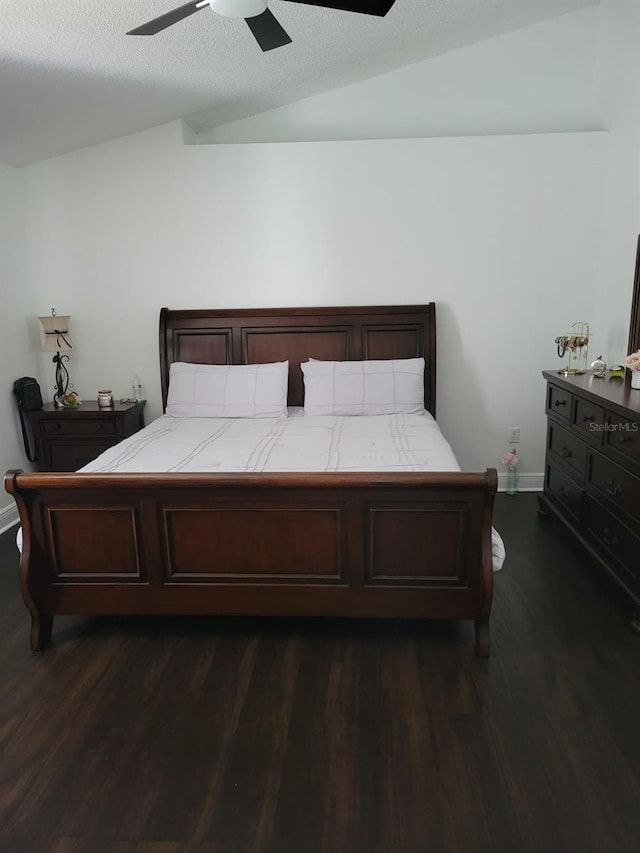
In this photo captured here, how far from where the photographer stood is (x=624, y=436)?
2664 millimetres

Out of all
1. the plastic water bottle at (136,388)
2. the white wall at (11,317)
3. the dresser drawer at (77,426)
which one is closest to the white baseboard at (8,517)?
the white wall at (11,317)

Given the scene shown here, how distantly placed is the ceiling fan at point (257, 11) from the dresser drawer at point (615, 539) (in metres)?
2.35

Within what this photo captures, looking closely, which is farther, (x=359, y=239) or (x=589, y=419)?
(x=359, y=239)

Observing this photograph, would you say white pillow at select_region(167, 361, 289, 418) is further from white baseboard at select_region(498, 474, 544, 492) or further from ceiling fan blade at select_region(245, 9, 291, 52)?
ceiling fan blade at select_region(245, 9, 291, 52)

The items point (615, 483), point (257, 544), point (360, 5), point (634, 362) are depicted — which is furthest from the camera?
point (634, 362)

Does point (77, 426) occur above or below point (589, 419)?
below

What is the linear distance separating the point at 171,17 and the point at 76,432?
267 cm

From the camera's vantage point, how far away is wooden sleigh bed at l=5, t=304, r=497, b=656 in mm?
2322

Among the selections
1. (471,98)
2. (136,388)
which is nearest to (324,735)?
(136,388)

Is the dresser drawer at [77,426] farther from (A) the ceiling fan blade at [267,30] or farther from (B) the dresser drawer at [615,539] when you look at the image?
(B) the dresser drawer at [615,539]

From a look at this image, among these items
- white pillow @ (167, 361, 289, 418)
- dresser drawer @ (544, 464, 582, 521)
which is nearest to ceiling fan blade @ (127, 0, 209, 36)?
white pillow @ (167, 361, 289, 418)

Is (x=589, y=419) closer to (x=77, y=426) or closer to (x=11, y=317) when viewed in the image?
(x=77, y=426)

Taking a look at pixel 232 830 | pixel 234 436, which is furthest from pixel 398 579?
pixel 234 436

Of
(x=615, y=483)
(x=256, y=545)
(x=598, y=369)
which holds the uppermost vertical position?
(x=598, y=369)
